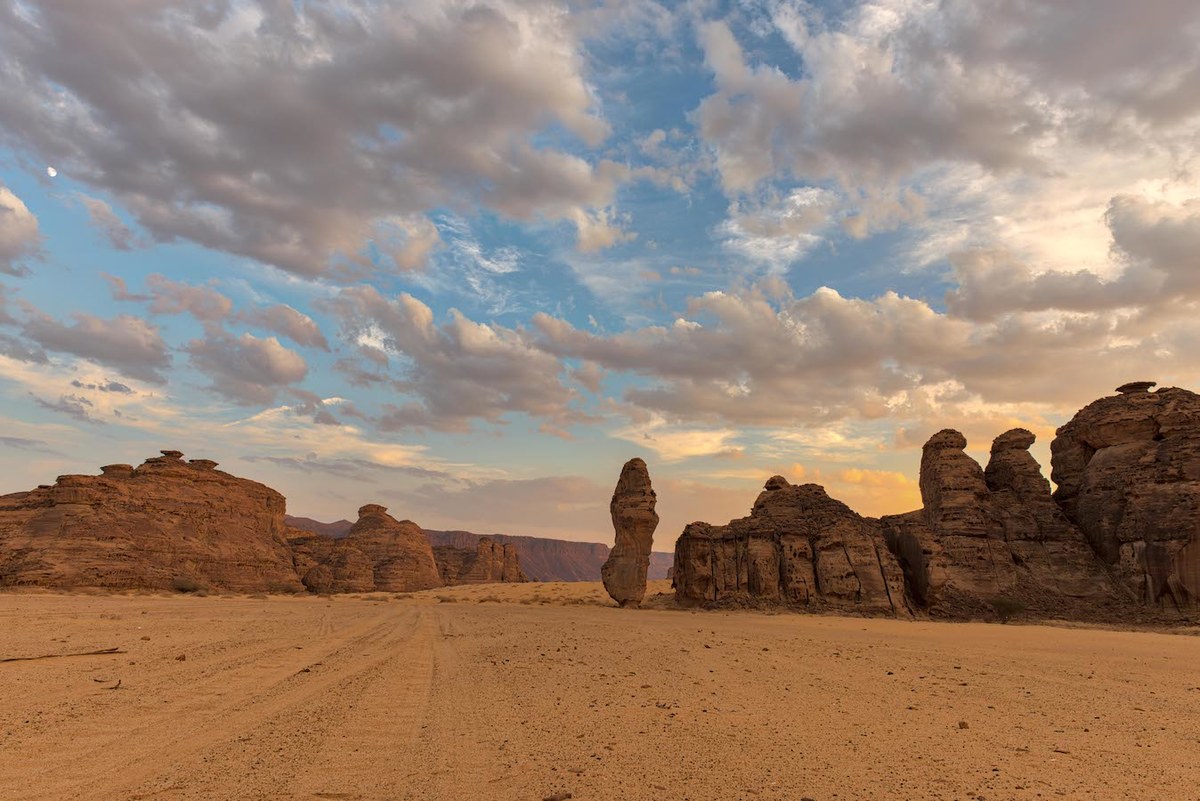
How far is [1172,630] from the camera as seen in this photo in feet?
75.3

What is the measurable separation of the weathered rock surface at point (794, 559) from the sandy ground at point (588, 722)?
15194mm

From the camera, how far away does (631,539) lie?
128ft

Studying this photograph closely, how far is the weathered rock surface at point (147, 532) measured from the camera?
160ft

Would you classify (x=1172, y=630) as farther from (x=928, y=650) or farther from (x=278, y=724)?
(x=278, y=724)

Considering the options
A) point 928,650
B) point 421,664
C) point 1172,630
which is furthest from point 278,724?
point 1172,630

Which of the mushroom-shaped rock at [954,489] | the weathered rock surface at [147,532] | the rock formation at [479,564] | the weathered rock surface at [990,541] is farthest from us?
the rock formation at [479,564]

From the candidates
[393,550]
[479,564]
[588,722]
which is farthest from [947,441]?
[479,564]

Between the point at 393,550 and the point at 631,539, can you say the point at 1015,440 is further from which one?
the point at 393,550

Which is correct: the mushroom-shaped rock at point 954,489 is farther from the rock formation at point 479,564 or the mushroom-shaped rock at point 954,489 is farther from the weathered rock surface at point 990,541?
the rock formation at point 479,564

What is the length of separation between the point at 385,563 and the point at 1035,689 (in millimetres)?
89028

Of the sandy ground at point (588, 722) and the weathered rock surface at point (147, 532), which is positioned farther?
the weathered rock surface at point (147, 532)

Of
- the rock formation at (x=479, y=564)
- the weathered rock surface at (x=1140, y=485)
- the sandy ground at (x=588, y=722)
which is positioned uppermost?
the weathered rock surface at (x=1140, y=485)

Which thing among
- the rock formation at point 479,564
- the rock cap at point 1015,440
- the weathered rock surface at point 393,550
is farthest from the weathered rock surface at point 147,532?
the rock cap at point 1015,440

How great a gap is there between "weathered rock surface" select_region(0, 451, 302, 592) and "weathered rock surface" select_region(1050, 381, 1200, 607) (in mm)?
64062
